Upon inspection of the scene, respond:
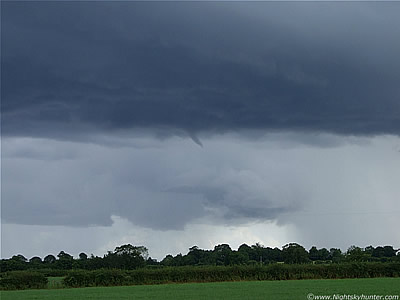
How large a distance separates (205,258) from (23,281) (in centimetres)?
7896

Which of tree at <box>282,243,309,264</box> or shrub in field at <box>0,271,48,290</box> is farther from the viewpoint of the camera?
tree at <box>282,243,309,264</box>

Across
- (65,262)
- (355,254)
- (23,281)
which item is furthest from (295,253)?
(23,281)

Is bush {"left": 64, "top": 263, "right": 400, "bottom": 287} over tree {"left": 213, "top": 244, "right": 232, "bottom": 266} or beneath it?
beneath

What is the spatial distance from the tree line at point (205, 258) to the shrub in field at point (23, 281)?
23405mm

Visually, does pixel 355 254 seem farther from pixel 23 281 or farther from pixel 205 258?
pixel 23 281

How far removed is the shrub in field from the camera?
283ft

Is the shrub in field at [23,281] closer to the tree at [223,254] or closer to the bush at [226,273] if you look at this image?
the bush at [226,273]

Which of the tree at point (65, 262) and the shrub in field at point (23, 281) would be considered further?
the tree at point (65, 262)

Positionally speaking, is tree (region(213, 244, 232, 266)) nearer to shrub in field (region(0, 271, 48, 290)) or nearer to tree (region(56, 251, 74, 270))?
tree (region(56, 251, 74, 270))

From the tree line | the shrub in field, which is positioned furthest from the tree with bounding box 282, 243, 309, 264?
the shrub in field

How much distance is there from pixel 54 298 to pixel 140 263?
249 feet

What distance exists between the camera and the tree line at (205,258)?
438ft

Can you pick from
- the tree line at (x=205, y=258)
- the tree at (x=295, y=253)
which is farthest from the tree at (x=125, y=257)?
the tree at (x=295, y=253)

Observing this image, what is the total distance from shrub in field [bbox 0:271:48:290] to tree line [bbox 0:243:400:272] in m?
23.4
